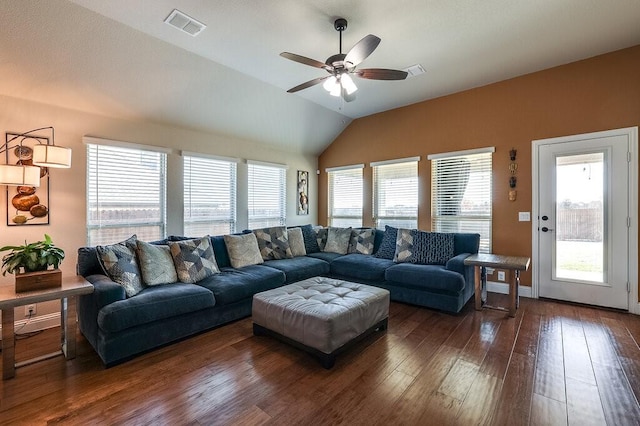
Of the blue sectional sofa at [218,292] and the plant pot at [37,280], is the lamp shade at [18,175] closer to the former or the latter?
Answer: the blue sectional sofa at [218,292]

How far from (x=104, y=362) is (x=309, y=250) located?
10.2 ft

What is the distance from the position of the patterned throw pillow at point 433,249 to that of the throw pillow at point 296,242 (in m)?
1.71

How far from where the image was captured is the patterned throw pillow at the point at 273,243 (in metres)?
4.29

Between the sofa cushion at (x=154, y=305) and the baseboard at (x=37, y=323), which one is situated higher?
the sofa cushion at (x=154, y=305)

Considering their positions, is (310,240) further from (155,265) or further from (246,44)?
(246,44)

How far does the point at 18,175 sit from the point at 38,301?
122cm

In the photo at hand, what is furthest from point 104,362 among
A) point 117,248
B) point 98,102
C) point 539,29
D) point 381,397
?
point 539,29

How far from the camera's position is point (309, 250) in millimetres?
4961

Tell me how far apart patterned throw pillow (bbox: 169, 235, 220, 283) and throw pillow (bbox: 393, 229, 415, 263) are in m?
2.40

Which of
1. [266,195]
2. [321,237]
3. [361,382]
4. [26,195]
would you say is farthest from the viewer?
[266,195]

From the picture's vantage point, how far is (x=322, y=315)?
2303 mm

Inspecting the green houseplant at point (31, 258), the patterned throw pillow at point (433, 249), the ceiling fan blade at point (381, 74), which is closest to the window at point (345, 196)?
the patterned throw pillow at point (433, 249)

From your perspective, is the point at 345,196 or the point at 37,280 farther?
the point at 345,196

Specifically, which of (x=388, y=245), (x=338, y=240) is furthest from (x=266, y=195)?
(x=388, y=245)
